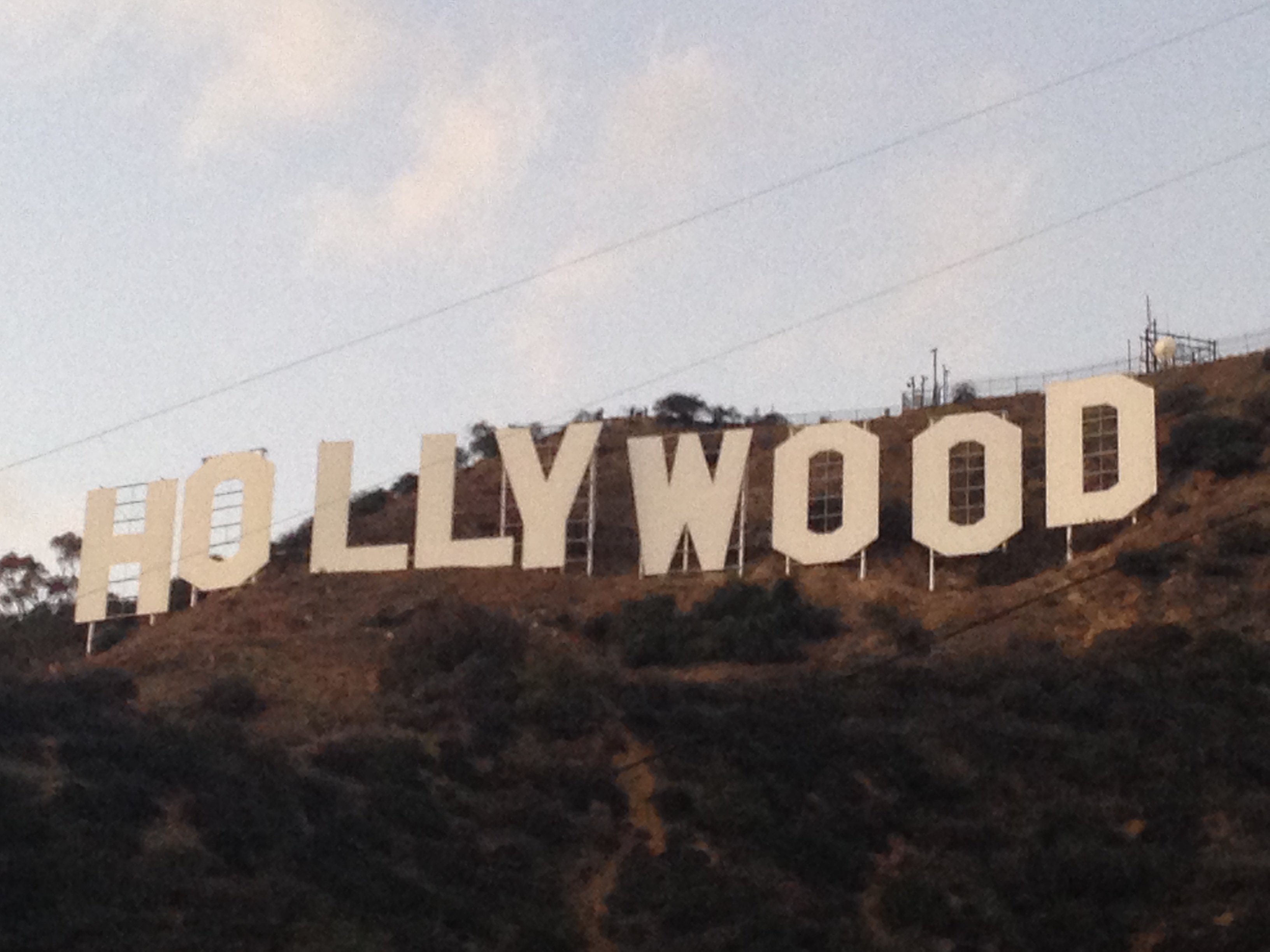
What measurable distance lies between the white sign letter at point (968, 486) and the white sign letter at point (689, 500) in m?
4.71

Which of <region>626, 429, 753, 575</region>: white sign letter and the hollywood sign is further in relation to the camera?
<region>626, 429, 753, 575</region>: white sign letter

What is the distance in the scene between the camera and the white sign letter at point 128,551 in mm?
54406

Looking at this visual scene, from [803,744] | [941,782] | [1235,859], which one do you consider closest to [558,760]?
[803,744]

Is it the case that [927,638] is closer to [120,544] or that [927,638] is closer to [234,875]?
[234,875]

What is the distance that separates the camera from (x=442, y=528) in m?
52.8

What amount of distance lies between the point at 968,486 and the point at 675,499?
7695 millimetres

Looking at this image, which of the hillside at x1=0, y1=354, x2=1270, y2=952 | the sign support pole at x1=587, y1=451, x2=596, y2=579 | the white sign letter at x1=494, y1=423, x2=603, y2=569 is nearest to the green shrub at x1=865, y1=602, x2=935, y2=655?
the hillside at x1=0, y1=354, x2=1270, y2=952

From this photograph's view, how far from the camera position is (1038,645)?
151 ft

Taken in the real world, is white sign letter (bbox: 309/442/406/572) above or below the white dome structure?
below

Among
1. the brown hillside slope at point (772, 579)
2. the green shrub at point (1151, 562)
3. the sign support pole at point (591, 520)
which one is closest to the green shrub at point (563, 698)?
the brown hillside slope at point (772, 579)

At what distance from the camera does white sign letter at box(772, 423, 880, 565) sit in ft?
165

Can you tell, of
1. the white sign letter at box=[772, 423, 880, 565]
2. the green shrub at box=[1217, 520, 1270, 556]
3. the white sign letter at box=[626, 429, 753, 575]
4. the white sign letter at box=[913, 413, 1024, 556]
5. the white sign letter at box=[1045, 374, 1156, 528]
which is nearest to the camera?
the white sign letter at box=[1045, 374, 1156, 528]

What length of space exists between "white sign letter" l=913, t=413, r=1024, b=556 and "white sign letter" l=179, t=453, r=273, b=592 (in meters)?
17.8

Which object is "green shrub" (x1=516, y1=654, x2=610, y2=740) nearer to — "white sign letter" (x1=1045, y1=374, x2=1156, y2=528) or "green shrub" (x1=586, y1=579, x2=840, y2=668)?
"green shrub" (x1=586, y1=579, x2=840, y2=668)
